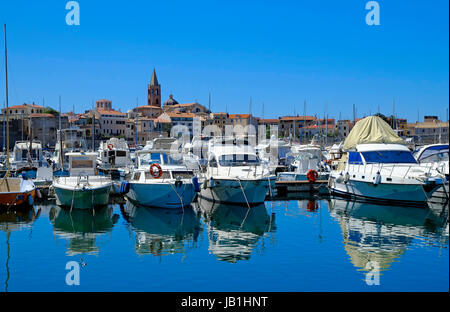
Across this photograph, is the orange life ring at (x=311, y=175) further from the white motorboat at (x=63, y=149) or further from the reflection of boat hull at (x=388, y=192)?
the white motorboat at (x=63, y=149)

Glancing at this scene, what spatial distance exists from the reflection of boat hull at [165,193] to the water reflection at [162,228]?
A: 317 mm

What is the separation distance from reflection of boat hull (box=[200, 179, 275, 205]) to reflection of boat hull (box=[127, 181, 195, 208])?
149 centimetres

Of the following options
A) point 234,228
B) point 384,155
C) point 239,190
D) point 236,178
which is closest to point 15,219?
point 234,228

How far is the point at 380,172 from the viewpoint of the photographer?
23.8 m

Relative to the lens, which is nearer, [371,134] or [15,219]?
[15,219]

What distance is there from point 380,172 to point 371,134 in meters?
3.30

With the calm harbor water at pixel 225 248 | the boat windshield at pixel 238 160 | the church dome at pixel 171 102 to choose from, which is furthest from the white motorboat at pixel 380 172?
the church dome at pixel 171 102

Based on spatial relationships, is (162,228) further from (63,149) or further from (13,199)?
(63,149)

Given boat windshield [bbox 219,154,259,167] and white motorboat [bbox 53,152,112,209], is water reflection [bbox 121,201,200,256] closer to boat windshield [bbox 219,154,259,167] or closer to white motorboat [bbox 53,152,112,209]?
white motorboat [bbox 53,152,112,209]

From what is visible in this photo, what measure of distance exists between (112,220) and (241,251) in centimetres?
753

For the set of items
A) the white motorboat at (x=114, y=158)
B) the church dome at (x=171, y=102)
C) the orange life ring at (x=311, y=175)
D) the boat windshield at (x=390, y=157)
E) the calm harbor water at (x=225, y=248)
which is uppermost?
the church dome at (x=171, y=102)

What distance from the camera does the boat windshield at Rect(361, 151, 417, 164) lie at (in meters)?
24.8

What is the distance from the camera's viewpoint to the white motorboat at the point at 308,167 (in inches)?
1223

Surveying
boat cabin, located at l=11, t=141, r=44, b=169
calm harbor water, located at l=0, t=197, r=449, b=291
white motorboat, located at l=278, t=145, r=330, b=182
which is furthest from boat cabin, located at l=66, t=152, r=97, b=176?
boat cabin, located at l=11, t=141, r=44, b=169
